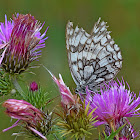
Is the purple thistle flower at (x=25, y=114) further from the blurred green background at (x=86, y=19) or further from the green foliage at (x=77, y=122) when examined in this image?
the blurred green background at (x=86, y=19)

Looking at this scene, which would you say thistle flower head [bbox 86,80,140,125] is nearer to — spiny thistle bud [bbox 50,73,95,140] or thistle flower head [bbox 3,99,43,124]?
spiny thistle bud [bbox 50,73,95,140]

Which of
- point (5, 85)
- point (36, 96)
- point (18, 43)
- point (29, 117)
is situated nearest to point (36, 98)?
point (36, 96)

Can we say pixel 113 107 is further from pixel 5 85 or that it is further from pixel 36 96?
pixel 5 85

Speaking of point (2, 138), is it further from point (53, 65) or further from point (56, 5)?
point (56, 5)

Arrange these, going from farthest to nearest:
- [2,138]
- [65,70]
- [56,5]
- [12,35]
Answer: [56,5] → [65,70] → [2,138] → [12,35]

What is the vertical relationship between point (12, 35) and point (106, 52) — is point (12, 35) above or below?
above

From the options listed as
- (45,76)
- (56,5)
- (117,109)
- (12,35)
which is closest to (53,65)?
(45,76)

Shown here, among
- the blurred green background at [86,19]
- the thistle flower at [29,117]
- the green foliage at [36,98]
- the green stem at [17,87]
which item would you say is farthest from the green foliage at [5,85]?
the blurred green background at [86,19]

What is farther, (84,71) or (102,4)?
(102,4)
